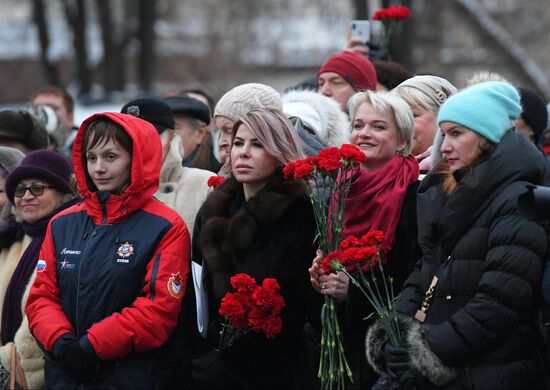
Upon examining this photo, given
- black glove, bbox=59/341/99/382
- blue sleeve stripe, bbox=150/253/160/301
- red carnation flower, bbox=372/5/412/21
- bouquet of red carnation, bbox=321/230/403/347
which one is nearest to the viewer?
bouquet of red carnation, bbox=321/230/403/347

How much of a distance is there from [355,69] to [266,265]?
2452 mm

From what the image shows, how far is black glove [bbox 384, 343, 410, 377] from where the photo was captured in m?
4.92

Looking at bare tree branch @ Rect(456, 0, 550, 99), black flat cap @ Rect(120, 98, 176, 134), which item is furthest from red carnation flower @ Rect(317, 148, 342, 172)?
bare tree branch @ Rect(456, 0, 550, 99)

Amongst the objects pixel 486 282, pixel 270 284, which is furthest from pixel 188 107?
pixel 486 282

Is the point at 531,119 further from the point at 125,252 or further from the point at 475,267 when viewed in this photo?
the point at 125,252

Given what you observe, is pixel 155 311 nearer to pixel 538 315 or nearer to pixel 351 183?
pixel 351 183

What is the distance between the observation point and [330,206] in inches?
211

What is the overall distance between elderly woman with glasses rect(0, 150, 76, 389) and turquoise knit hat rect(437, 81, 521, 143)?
263cm

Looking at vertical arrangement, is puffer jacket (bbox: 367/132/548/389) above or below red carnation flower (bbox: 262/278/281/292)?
above

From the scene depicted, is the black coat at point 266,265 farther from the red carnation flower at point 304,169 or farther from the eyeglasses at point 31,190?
the eyeglasses at point 31,190

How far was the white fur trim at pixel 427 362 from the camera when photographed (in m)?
4.80

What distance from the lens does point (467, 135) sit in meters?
4.97

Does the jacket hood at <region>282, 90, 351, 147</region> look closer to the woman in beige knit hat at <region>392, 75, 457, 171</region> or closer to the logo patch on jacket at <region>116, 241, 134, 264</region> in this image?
the woman in beige knit hat at <region>392, 75, 457, 171</region>

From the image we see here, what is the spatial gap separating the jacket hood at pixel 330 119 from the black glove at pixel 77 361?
6.96 feet
